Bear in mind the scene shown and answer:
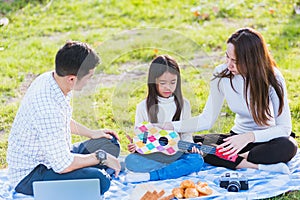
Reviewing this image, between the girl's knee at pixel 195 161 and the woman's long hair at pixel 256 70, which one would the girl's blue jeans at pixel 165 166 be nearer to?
the girl's knee at pixel 195 161

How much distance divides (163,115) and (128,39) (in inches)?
25.1

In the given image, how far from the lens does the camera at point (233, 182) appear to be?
3.44 meters

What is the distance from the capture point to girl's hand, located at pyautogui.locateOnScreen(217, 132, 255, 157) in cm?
369

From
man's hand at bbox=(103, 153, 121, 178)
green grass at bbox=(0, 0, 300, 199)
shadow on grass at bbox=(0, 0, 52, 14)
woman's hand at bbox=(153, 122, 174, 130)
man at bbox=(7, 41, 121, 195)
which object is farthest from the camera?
shadow on grass at bbox=(0, 0, 52, 14)

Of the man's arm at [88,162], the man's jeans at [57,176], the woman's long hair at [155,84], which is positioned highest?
the woman's long hair at [155,84]

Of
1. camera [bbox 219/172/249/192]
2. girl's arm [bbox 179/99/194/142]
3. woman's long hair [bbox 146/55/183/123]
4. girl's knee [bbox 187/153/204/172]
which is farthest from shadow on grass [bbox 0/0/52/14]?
camera [bbox 219/172/249/192]

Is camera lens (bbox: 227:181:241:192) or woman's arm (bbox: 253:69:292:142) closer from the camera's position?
camera lens (bbox: 227:181:241:192)

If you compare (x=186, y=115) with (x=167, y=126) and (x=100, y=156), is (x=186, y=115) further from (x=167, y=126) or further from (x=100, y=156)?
(x=100, y=156)

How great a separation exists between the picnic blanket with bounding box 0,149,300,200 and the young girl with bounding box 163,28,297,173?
2.2 inches

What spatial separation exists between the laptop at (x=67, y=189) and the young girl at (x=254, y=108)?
694mm

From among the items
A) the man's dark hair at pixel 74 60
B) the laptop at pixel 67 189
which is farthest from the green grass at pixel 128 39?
the laptop at pixel 67 189

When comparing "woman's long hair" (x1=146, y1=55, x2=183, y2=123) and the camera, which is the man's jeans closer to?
"woman's long hair" (x1=146, y1=55, x2=183, y2=123)

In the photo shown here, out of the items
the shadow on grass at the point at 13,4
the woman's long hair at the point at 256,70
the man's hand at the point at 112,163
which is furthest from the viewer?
the shadow on grass at the point at 13,4

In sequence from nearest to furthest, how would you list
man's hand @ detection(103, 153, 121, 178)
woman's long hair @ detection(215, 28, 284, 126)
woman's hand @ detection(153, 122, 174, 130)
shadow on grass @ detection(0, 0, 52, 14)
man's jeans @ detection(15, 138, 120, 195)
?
man's jeans @ detection(15, 138, 120, 195), man's hand @ detection(103, 153, 121, 178), woman's long hair @ detection(215, 28, 284, 126), woman's hand @ detection(153, 122, 174, 130), shadow on grass @ detection(0, 0, 52, 14)
